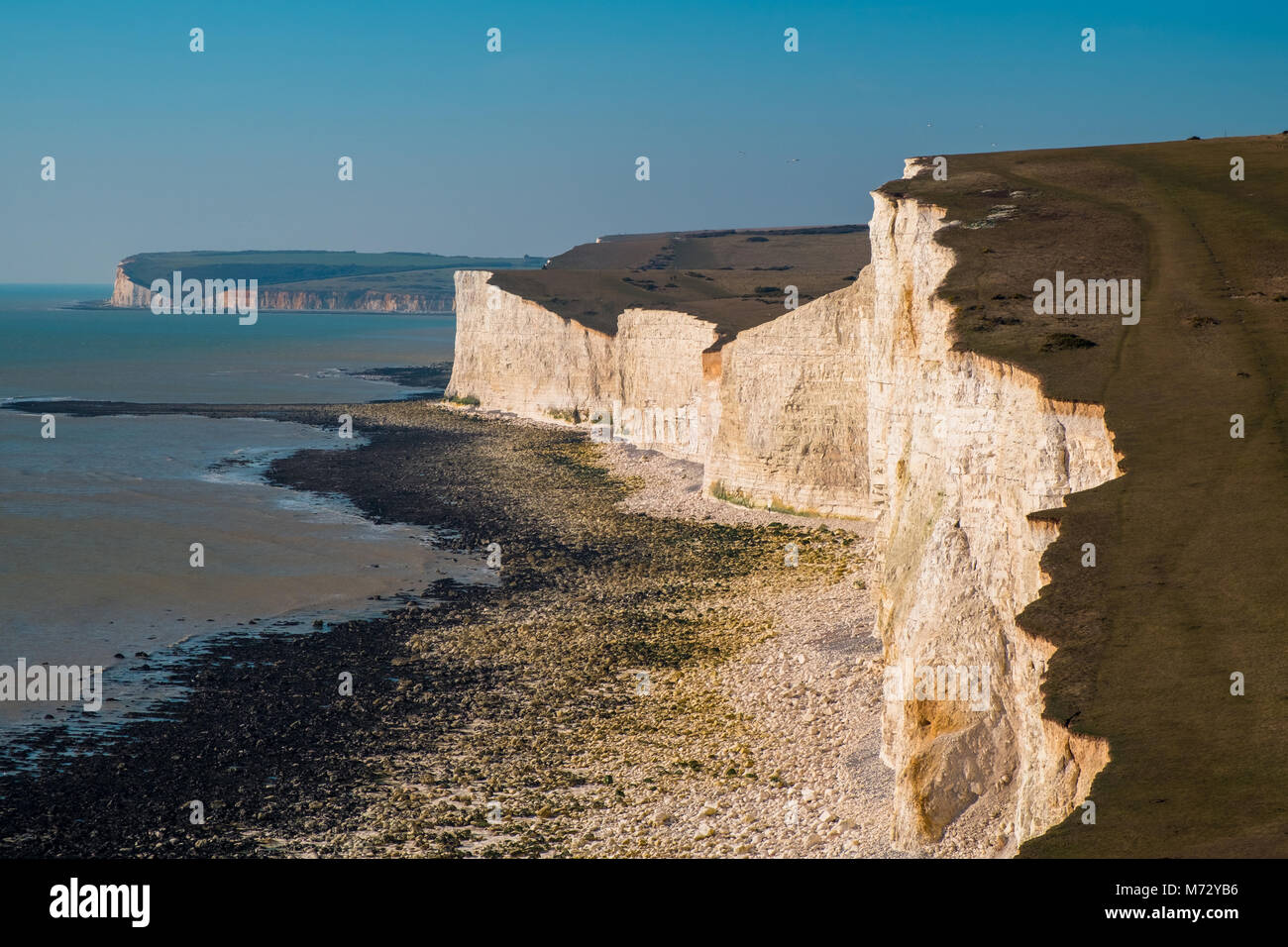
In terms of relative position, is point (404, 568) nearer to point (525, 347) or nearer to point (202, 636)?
point (202, 636)

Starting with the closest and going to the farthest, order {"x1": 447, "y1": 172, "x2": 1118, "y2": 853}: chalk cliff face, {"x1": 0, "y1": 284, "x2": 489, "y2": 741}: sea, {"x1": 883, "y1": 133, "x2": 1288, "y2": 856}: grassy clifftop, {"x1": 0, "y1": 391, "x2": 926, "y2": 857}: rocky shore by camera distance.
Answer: {"x1": 883, "y1": 133, "x2": 1288, "y2": 856}: grassy clifftop < {"x1": 447, "y1": 172, "x2": 1118, "y2": 853}: chalk cliff face < {"x1": 0, "y1": 391, "x2": 926, "y2": 857}: rocky shore < {"x1": 0, "y1": 284, "x2": 489, "y2": 741}: sea

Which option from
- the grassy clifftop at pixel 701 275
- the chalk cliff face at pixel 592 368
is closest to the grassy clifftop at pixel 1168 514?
the chalk cliff face at pixel 592 368

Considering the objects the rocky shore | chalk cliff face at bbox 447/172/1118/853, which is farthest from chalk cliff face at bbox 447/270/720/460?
the rocky shore

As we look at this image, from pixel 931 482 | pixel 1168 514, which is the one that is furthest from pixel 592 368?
pixel 1168 514

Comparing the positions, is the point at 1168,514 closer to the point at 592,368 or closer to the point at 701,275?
the point at 592,368

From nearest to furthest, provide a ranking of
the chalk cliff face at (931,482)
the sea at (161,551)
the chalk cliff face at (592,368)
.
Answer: the chalk cliff face at (931,482) < the sea at (161,551) < the chalk cliff face at (592,368)

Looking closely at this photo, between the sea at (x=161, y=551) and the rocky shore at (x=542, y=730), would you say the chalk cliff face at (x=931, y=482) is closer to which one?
the rocky shore at (x=542, y=730)

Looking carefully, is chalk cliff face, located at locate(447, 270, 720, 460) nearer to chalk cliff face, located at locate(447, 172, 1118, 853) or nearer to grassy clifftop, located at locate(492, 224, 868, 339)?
grassy clifftop, located at locate(492, 224, 868, 339)
